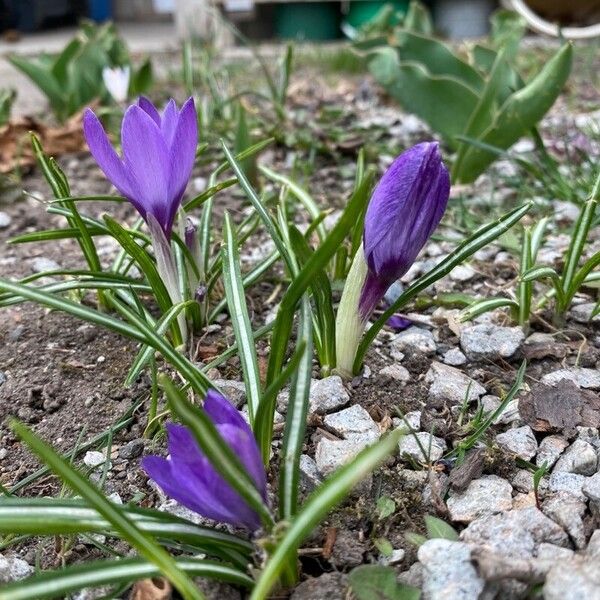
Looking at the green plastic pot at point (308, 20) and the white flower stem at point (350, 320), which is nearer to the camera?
the white flower stem at point (350, 320)

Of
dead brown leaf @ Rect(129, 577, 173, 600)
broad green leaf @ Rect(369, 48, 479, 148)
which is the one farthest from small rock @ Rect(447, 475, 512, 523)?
broad green leaf @ Rect(369, 48, 479, 148)

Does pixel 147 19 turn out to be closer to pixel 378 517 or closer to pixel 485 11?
pixel 485 11

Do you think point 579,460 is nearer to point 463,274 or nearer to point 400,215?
point 400,215

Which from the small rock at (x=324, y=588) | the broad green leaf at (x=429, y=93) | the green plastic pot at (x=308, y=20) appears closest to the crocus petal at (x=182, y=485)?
the small rock at (x=324, y=588)

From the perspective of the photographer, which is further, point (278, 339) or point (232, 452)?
point (278, 339)

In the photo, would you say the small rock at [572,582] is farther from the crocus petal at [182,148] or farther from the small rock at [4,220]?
the small rock at [4,220]

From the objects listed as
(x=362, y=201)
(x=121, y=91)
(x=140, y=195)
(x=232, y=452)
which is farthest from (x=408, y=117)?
(x=232, y=452)

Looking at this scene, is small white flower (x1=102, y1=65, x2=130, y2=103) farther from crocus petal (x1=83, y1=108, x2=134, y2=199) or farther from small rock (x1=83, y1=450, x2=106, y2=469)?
small rock (x1=83, y1=450, x2=106, y2=469)

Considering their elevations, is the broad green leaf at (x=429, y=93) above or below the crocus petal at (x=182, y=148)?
below
